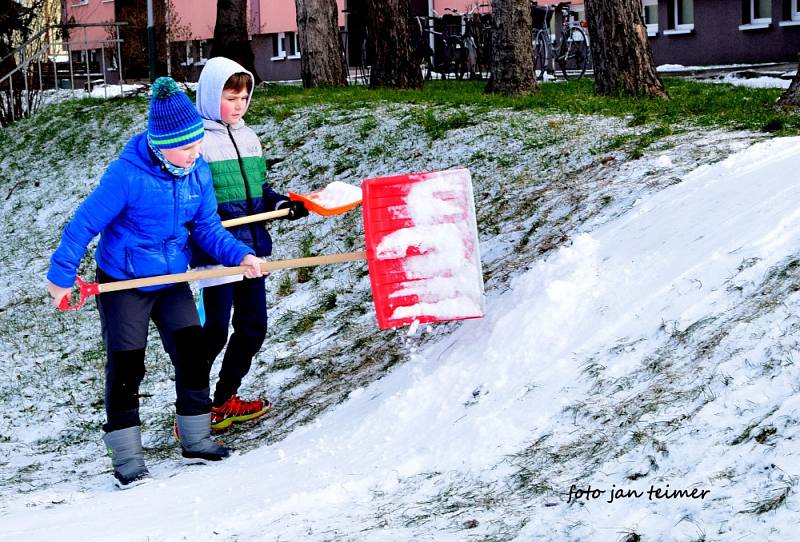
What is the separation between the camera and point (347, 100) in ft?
38.9

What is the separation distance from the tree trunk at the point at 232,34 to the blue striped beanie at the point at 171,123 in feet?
47.8

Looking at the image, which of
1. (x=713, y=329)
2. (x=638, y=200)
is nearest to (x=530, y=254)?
(x=638, y=200)

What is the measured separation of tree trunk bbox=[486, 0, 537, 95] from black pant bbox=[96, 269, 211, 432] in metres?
7.14

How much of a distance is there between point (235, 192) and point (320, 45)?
1041 centimetres

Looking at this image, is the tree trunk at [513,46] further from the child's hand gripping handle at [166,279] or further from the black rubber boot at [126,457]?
the black rubber boot at [126,457]

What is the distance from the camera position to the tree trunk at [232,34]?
19.1 m

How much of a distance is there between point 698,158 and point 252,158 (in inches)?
102

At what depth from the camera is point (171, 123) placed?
4.70 metres

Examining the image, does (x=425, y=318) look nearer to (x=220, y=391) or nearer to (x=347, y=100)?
(x=220, y=391)

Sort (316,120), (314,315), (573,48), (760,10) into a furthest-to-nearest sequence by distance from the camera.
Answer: (760,10), (573,48), (316,120), (314,315)

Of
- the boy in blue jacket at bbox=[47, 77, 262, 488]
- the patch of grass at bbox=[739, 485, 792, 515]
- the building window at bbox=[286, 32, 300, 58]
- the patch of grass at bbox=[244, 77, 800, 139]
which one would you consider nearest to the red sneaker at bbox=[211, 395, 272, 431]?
the boy in blue jacket at bbox=[47, 77, 262, 488]

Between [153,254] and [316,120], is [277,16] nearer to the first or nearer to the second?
[316,120]

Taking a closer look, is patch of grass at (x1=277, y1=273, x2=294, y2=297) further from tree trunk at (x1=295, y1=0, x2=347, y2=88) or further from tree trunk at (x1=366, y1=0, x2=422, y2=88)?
tree trunk at (x1=295, y1=0, x2=347, y2=88)

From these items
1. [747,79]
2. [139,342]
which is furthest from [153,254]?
[747,79]
